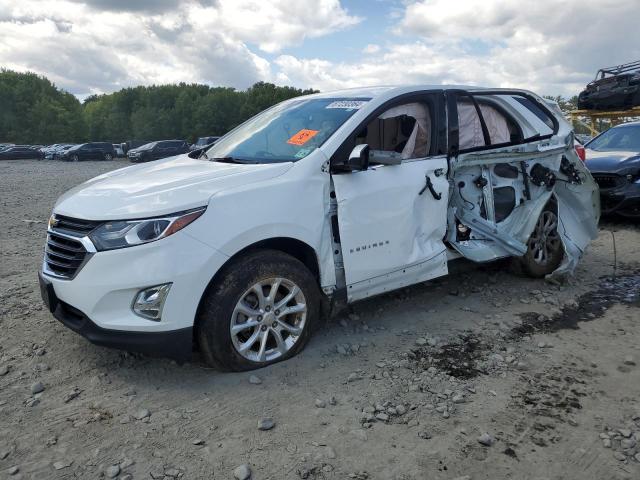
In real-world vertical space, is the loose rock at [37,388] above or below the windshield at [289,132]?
below

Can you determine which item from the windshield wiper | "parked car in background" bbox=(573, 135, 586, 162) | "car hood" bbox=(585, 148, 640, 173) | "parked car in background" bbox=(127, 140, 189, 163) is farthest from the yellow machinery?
"parked car in background" bbox=(127, 140, 189, 163)

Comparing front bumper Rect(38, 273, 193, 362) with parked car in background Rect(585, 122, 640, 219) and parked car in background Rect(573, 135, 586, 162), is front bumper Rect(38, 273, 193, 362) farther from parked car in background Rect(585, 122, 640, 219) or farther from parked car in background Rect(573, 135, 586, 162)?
parked car in background Rect(585, 122, 640, 219)

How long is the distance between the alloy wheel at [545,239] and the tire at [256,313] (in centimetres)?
273

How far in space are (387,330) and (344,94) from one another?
2.00 meters

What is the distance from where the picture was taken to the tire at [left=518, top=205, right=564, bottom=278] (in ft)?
17.0

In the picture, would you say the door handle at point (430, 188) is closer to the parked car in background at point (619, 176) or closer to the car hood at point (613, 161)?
the parked car in background at point (619, 176)

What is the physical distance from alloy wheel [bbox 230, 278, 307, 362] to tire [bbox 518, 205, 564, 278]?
276 centimetres

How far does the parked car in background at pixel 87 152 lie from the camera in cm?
3878

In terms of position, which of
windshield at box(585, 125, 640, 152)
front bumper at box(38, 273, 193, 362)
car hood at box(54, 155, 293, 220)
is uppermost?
car hood at box(54, 155, 293, 220)

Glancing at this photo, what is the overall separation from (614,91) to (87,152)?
37.0 metres

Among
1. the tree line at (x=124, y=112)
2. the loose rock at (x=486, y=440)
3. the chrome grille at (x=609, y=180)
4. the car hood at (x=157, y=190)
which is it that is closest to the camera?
the loose rock at (x=486, y=440)

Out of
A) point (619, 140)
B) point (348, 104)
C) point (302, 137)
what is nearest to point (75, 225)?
point (302, 137)

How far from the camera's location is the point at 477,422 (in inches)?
113

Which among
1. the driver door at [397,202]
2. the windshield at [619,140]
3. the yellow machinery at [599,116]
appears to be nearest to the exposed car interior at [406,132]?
the driver door at [397,202]
